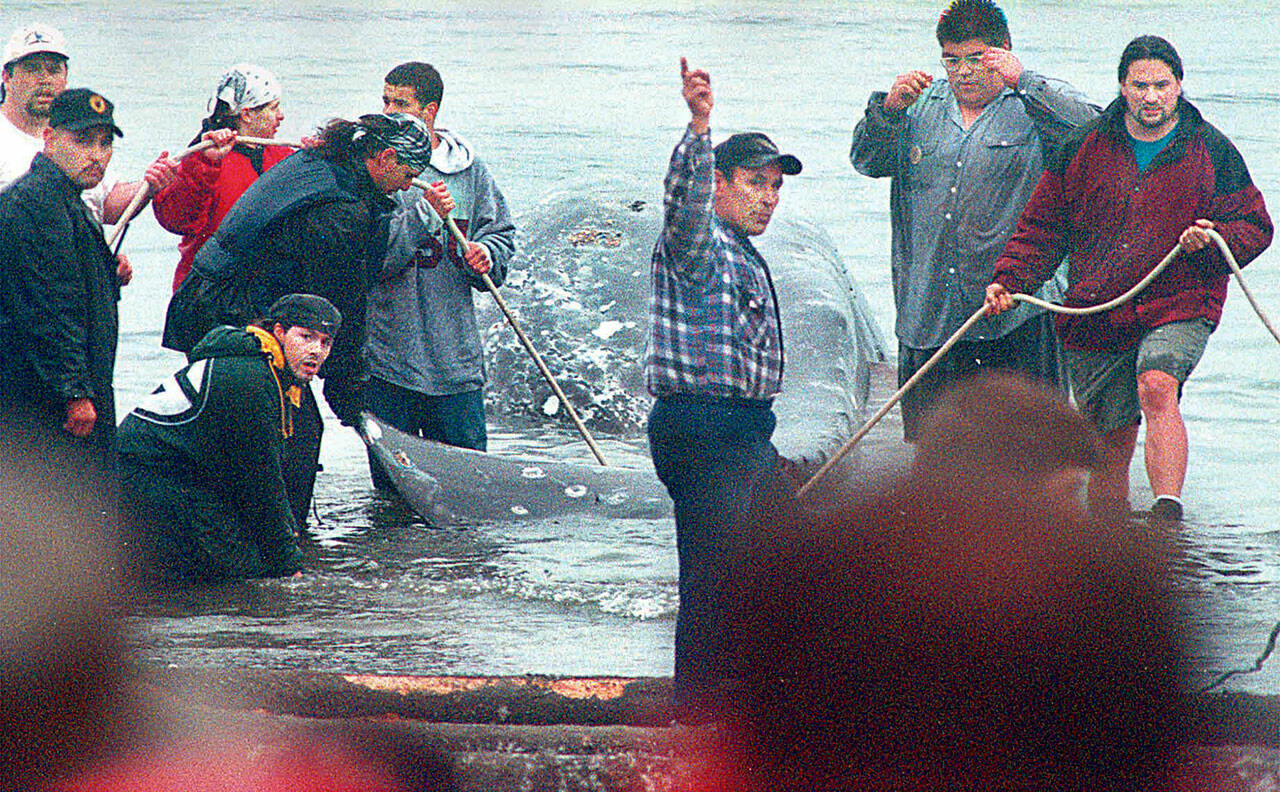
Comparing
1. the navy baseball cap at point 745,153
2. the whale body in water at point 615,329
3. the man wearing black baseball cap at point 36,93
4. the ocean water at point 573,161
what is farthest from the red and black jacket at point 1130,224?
the man wearing black baseball cap at point 36,93

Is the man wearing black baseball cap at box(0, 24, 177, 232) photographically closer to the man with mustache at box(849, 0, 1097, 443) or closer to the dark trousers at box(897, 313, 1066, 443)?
the man with mustache at box(849, 0, 1097, 443)

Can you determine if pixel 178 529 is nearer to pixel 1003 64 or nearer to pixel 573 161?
pixel 1003 64

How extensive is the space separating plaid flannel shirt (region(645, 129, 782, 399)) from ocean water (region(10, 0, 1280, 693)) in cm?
95

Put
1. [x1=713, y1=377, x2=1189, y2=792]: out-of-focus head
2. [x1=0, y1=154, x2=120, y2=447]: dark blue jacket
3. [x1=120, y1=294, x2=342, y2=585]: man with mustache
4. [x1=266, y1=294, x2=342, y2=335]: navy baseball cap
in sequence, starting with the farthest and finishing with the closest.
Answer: [x1=266, y1=294, x2=342, y2=335]: navy baseball cap → [x1=120, y1=294, x2=342, y2=585]: man with mustache → [x1=0, y1=154, x2=120, y2=447]: dark blue jacket → [x1=713, y1=377, x2=1189, y2=792]: out-of-focus head

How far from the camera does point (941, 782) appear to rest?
5012 millimetres

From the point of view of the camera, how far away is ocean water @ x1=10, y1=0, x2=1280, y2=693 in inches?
231

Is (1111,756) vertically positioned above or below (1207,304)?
below

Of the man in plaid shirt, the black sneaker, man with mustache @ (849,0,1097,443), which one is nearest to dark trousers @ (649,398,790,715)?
the man in plaid shirt

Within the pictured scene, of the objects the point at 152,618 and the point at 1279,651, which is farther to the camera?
the point at 152,618

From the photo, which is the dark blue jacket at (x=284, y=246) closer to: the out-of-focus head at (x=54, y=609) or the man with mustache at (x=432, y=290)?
the man with mustache at (x=432, y=290)

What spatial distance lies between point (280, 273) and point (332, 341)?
0.31 metres

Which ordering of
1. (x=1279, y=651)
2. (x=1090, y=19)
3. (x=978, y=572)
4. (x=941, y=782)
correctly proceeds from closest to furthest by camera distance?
(x=941, y=782), (x=1279, y=651), (x=978, y=572), (x=1090, y=19)

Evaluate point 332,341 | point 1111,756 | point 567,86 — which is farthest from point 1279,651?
point 567,86

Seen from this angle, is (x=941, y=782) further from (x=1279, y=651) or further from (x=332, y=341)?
(x=332, y=341)
